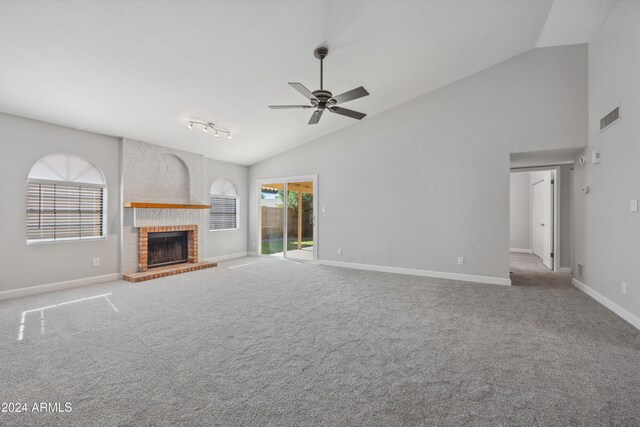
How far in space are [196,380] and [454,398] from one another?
174cm

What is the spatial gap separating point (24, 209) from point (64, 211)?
49 centimetres

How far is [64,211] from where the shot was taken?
450 cm

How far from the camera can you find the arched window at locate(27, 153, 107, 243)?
420 cm

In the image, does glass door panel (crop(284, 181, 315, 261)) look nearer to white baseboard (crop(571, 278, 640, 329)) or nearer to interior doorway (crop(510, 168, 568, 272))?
interior doorway (crop(510, 168, 568, 272))

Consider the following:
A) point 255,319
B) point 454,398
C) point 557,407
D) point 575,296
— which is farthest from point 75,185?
point 575,296

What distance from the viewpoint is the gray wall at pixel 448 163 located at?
438 centimetres

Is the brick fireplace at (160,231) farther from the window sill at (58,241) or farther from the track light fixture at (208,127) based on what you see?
the track light fixture at (208,127)

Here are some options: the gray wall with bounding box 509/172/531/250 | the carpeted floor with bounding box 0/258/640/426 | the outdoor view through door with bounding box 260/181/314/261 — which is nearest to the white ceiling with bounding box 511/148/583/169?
the carpeted floor with bounding box 0/258/640/426

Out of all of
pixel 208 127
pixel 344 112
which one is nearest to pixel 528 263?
pixel 344 112

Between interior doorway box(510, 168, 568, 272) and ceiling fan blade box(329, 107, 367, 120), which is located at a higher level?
ceiling fan blade box(329, 107, 367, 120)

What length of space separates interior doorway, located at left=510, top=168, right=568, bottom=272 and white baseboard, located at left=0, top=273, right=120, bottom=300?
817cm

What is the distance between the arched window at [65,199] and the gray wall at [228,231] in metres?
2.22

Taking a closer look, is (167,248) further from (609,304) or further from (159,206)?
(609,304)

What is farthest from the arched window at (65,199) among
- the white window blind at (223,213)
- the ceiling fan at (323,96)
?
the ceiling fan at (323,96)
